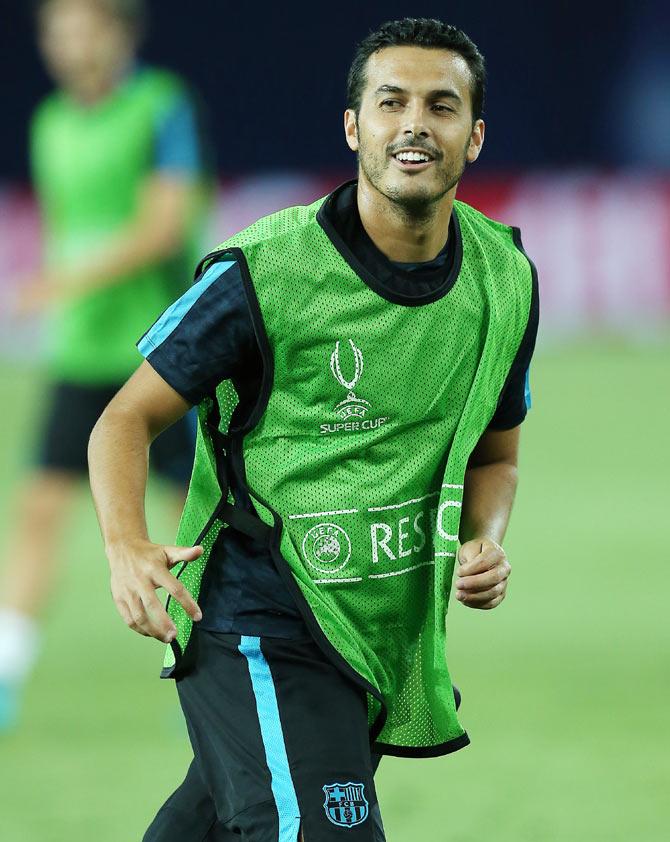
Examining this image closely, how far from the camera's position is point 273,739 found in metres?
3.46

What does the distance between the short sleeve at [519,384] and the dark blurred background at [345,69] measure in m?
21.2

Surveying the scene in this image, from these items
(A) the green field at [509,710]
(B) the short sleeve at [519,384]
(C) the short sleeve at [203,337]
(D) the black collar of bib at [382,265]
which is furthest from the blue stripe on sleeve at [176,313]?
(A) the green field at [509,710]

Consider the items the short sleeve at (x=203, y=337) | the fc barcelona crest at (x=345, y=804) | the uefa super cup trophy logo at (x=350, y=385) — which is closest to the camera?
the fc barcelona crest at (x=345, y=804)

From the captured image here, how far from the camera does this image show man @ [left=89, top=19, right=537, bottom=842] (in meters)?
3.49

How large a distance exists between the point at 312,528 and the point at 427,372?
16.0 inches

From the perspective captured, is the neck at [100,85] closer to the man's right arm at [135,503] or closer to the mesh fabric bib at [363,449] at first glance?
the mesh fabric bib at [363,449]

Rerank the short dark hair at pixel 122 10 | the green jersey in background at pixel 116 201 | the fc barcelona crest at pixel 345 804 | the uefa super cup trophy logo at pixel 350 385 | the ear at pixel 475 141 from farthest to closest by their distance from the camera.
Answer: the green jersey in background at pixel 116 201 → the short dark hair at pixel 122 10 → the ear at pixel 475 141 → the uefa super cup trophy logo at pixel 350 385 → the fc barcelona crest at pixel 345 804

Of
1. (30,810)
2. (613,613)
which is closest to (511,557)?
(613,613)

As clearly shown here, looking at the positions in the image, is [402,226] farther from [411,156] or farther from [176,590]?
[176,590]

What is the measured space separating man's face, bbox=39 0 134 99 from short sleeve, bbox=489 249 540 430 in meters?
3.06

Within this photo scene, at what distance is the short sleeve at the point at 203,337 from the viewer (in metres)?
3.48

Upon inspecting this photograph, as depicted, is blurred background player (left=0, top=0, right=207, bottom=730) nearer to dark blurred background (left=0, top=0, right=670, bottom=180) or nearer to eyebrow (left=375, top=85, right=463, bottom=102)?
eyebrow (left=375, top=85, right=463, bottom=102)

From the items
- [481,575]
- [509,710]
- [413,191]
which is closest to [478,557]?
[481,575]

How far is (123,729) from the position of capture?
243 inches
